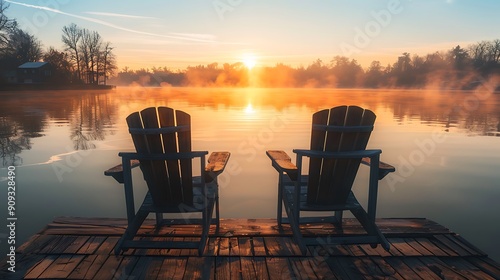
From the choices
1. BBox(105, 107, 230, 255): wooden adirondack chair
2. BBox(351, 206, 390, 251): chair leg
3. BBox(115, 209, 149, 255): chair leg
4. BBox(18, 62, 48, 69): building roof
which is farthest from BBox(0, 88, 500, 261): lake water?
BBox(18, 62, 48, 69): building roof

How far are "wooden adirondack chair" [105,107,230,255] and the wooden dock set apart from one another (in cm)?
20

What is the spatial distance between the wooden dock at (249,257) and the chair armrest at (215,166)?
0.75 meters

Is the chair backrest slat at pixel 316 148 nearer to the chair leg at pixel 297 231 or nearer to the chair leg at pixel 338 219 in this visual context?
the chair leg at pixel 297 231

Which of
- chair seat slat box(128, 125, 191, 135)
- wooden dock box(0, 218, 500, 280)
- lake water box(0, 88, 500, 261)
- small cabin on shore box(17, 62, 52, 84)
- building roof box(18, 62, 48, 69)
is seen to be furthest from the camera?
small cabin on shore box(17, 62, 52, 84)

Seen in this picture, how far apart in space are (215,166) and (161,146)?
59 cm

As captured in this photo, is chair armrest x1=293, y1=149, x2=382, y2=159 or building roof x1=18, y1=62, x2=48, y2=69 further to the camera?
building roof x1=18, y1=62, x2=48, y2=69

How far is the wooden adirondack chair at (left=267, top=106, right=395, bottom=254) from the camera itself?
122 inches

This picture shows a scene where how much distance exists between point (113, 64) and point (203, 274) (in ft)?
278

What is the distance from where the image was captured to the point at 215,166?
11.0 feet

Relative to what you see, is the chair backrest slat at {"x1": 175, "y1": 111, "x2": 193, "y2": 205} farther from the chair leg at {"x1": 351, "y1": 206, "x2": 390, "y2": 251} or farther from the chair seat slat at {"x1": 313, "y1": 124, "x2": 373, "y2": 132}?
the chair leg at {"x1": 351, "y1": 206, "x2": 390, "y2": 251}

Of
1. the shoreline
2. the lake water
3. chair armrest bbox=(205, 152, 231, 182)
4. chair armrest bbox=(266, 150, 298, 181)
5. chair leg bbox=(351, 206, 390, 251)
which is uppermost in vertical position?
the shoreline

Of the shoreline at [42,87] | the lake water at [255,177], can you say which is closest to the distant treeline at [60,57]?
the shoreline at [42,87]

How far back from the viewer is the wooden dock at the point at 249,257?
2838 mm

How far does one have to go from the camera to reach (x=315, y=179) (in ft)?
10.7
